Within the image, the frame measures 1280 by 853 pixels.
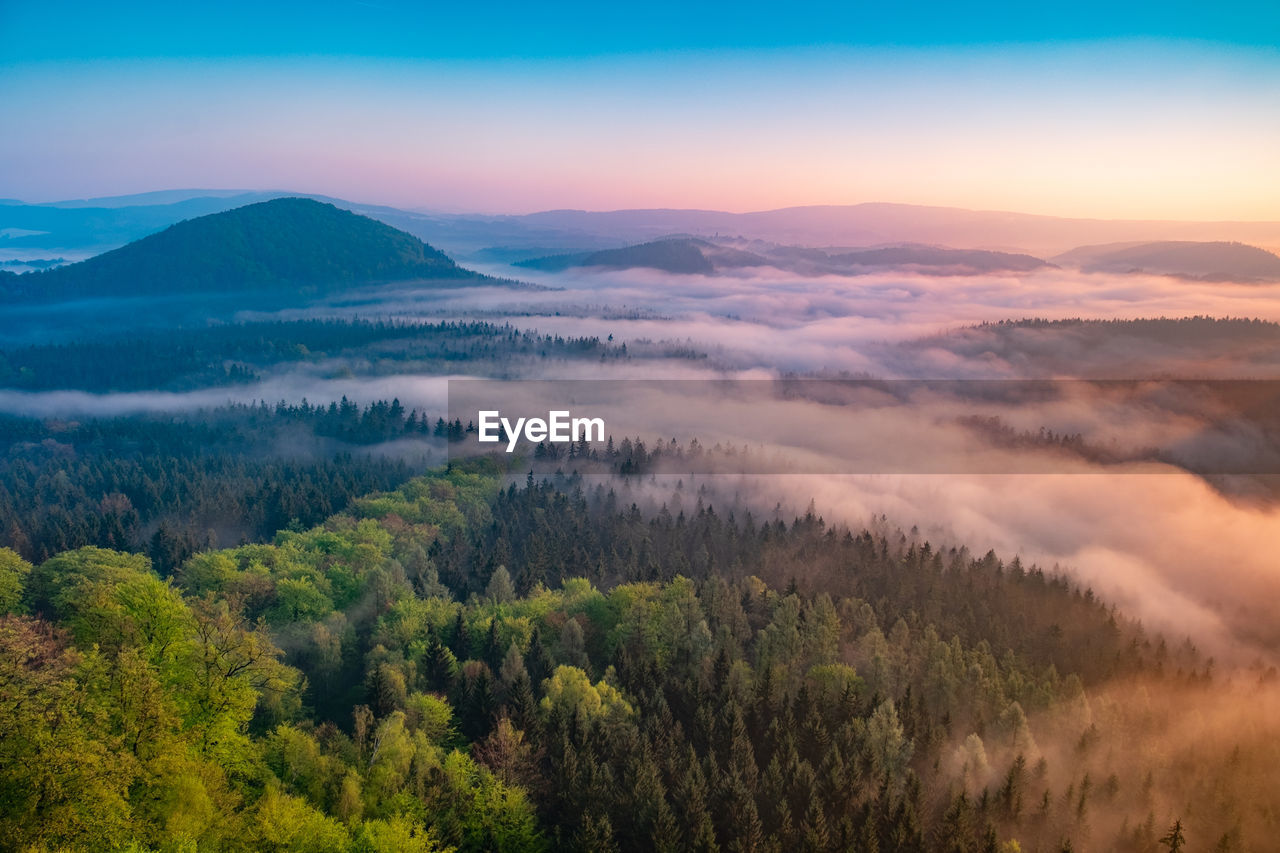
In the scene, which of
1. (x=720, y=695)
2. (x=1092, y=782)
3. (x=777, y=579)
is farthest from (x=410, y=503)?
(x=1092, y=782)

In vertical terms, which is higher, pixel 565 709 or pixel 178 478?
pixel 565 709

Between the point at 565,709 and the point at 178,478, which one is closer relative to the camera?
the point at 565,709

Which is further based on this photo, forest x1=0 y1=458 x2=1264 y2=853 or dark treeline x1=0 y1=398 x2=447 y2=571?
dark treeline x1=0 y1=398 x2=447 y2=571

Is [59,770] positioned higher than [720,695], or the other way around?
[59,770]

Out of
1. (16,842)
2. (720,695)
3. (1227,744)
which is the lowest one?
(1227,744)

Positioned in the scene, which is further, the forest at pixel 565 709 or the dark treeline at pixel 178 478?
the dark treeline at pixel 178 478

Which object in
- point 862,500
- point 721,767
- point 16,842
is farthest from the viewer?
point 862,500

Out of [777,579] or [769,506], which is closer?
[777,579]

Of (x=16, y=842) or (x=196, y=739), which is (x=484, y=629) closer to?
(x=196, y=739)
